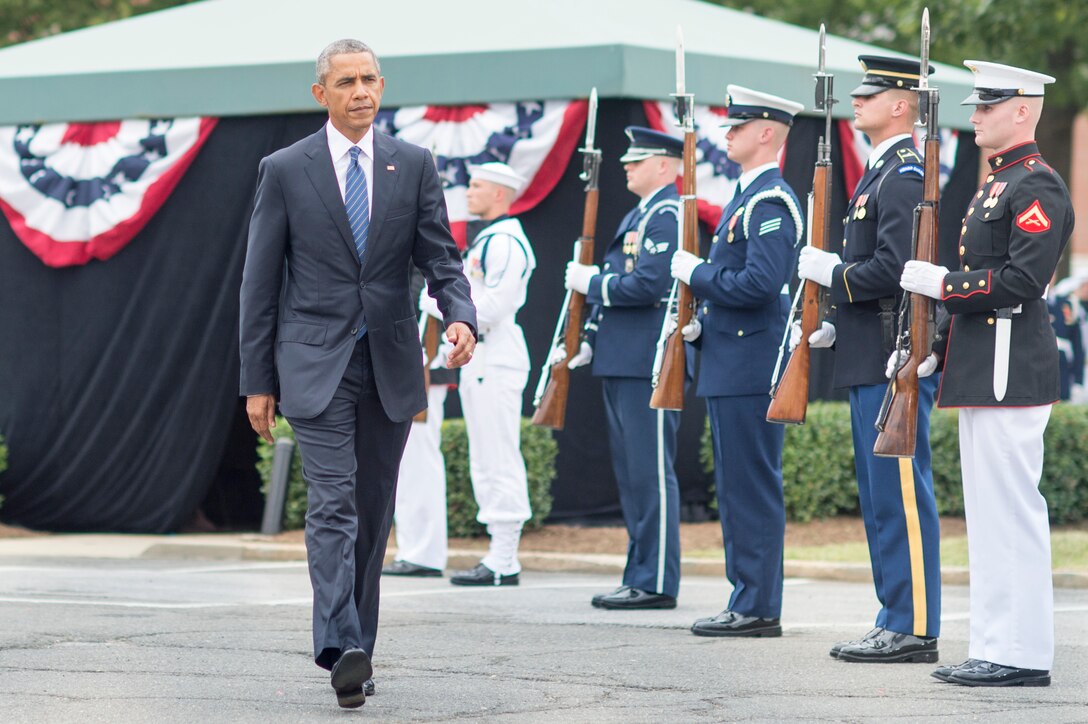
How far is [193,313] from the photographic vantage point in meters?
11.8

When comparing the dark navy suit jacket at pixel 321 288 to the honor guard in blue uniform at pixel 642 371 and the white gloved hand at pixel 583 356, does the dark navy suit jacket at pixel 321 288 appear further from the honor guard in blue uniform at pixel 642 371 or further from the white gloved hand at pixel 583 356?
the white gloved hand at pixel 583 356

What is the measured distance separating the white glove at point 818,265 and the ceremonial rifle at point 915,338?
44 cm

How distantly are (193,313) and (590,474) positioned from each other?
9.51 ft

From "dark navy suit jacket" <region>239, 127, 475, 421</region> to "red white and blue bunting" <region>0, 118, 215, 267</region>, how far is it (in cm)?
657

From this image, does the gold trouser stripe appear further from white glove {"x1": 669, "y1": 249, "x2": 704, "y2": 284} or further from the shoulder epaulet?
white glove {"x1": 669, "y1": 249, "x2": 704, "y2": 284}

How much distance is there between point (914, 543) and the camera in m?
6.34

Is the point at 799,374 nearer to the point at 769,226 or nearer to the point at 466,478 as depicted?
the point at 769,226

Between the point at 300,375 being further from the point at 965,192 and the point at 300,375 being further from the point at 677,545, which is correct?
the point at 965,192

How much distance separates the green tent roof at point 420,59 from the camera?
1110 centimetres

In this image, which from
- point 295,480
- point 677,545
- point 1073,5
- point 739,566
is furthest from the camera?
point 1073,5

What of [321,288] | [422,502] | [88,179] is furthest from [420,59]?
[321,288]

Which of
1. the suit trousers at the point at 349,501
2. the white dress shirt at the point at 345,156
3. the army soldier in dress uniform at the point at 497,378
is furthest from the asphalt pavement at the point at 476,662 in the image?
the white dress shirt at the point at 345,156

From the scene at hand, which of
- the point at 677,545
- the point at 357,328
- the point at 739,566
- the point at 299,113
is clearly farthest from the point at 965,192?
the point at 357,328

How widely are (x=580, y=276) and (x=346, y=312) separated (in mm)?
3297
